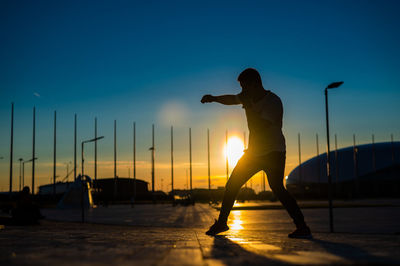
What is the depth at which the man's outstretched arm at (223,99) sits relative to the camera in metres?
5.49

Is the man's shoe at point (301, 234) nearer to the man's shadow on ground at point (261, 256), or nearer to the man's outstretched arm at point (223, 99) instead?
the man's shadow on ground at point (261, 256)

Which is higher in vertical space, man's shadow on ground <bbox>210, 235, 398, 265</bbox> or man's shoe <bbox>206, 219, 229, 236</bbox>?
man's shadow on ground <bbox>210, 235, 398, 265</bbox>

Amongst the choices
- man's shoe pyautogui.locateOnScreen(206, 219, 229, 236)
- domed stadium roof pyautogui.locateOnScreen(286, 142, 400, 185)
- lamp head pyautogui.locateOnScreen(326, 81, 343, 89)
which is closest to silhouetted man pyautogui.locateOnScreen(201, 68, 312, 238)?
man's shoe pyautogui.locateOnScreen(206, 219, 229, 236)

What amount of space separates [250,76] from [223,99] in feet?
1.47

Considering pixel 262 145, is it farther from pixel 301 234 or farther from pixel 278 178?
pixel 301 234

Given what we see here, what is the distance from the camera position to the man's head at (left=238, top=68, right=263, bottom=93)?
17.7 ft

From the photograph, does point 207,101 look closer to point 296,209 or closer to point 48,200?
point 296,209

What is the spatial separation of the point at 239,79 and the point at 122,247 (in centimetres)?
276

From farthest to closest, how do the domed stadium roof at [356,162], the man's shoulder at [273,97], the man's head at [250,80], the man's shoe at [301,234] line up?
1. the domed stadium roof at [356,162]
2. the man's head at [250,80]
3. the man's shoulder at [273,97]
4. the man's shoe at [301,234]

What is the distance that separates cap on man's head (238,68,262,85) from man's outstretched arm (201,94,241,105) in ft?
0.80

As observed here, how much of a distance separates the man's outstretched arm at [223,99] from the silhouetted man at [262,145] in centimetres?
2

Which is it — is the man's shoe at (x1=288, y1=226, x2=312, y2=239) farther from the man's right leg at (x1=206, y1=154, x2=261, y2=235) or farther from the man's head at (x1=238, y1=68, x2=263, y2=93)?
the man's head at (x1=238, y1=68, x2=263, y2=93)

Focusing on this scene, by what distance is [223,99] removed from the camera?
18.3 feet

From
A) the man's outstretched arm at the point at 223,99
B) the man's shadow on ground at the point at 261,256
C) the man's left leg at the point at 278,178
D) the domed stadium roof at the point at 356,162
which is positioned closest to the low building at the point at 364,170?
the domed stadium roof at the point at 356,162
